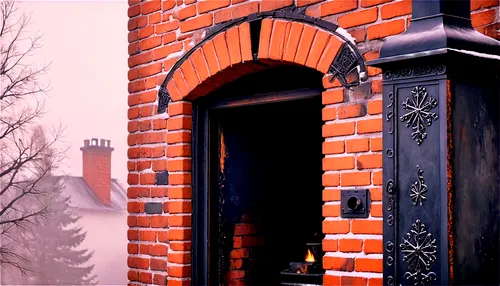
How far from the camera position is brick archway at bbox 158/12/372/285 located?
3.76m

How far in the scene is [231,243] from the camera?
15.6 ft

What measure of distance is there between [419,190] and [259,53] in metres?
1.53

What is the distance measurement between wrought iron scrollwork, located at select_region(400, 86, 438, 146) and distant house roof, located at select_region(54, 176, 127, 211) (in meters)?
25.6

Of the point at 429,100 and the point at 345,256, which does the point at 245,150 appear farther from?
the point at 429,100

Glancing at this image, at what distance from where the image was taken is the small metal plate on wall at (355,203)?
3568 mm

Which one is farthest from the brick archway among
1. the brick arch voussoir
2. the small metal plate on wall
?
the small metal plate on wall

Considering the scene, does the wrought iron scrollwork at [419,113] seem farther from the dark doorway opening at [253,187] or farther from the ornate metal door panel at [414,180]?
the dark doorway opening at [253,187]

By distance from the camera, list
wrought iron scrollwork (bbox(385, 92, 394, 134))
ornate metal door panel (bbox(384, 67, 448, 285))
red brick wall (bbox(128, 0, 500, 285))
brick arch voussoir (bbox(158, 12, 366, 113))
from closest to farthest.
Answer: ornate metal door panel (bbox(384, 67, 448, 285)) < wrought iron scrollwork (bbox(385, 92, 394, 134)) < red brick wall (bbox(128, 0, 500, 285)) < brick arch voussoir (bbox(158, 12, 366, 113))

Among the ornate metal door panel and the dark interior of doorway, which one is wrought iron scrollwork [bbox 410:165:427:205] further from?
the dark interior of doorway

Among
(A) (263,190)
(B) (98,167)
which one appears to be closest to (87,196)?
(B) (98,167)

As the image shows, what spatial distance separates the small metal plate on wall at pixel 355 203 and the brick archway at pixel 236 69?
0.10 meters

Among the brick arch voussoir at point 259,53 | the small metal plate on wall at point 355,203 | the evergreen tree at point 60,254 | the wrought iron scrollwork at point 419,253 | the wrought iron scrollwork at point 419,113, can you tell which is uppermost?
the brick arch voussoir at point 259,53

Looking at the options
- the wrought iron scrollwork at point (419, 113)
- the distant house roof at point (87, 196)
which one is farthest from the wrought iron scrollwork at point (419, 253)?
the distant house roof at point (87, 196)

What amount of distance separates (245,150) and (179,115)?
473mm
